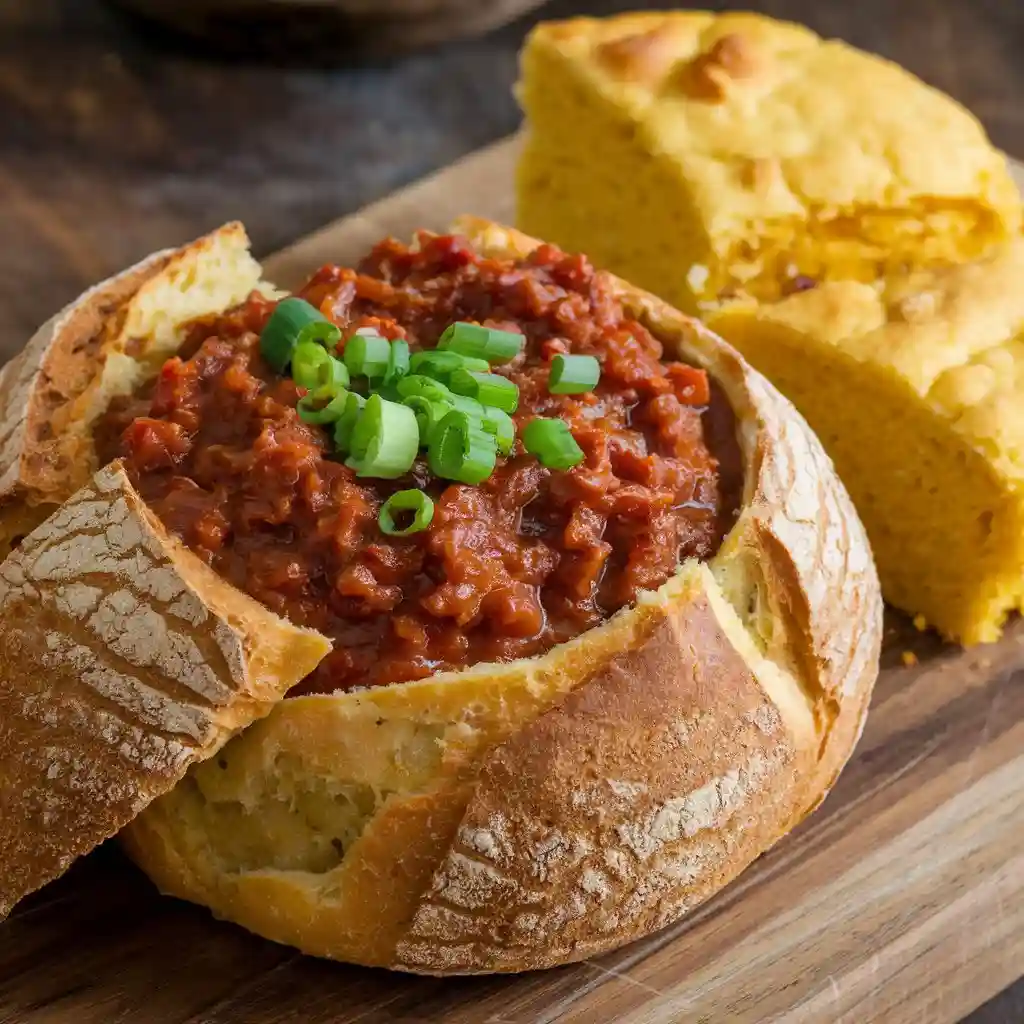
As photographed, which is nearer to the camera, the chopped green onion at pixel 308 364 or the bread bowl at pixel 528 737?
the bread bowl at pixel 528 737

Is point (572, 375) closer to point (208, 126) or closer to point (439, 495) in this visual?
point (439, 495)

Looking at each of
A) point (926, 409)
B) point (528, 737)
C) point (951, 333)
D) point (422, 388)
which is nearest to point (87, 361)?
point (422, 388)

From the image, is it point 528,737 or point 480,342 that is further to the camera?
point 480,342

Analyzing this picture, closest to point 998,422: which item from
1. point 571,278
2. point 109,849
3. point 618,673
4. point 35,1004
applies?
point 571,278

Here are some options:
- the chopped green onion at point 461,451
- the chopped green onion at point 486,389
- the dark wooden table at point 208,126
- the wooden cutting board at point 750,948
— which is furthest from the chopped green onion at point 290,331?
the dark wooden table at point 208,126

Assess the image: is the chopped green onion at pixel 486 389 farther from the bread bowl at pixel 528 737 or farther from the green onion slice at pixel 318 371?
the green onion slice at pixel 318 371

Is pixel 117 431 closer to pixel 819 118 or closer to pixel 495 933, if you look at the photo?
pixel 495 933

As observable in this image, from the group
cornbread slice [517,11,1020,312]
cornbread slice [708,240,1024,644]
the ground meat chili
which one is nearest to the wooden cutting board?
cornbread slice [708,240,1024,644]
